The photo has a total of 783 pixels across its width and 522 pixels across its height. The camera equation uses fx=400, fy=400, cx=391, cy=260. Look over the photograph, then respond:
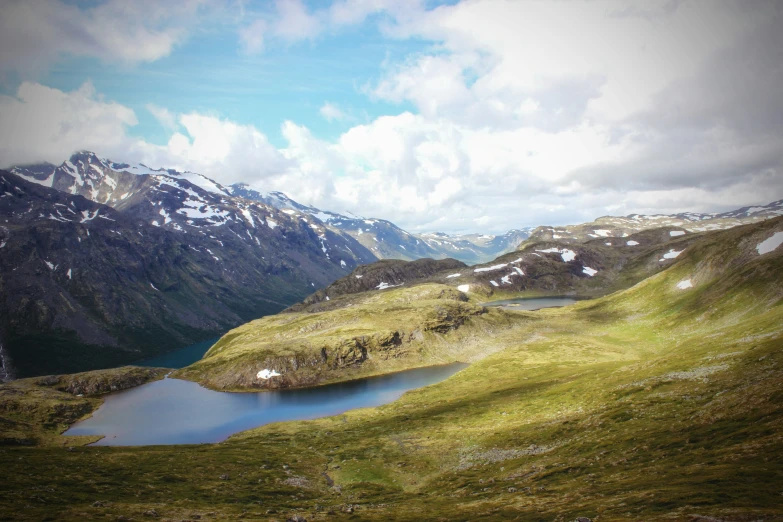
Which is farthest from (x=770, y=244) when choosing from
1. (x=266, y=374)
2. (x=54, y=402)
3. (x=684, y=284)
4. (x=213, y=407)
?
(x=54, y=402)

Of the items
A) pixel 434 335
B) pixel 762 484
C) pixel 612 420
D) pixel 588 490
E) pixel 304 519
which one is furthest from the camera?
pixel 434 335

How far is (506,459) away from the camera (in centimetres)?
5578

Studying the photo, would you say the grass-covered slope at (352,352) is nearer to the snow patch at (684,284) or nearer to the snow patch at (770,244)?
the snow patch at (684,284)

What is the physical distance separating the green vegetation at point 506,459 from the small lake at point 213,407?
1601 cm

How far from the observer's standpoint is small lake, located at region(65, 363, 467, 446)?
107 m

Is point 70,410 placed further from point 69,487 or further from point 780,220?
point 780,220

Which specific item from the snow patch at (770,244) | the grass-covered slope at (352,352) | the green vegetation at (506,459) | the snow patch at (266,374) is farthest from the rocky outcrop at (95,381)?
the snow patch at (770,244)

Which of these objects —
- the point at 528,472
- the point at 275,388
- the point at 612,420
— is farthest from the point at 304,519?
the point at 275,388

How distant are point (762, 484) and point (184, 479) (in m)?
65.8

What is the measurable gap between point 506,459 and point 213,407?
351 feet

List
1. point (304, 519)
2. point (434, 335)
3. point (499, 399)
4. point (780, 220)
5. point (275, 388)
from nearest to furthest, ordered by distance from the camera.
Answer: point (304, 519) → point (499, 399) → point (275, 388) → point (780, 220) → point (434, 335)

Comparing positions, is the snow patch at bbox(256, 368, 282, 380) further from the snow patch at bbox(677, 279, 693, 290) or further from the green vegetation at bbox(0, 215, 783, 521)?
the snow patch at bbox(677, 279, 693, 290)

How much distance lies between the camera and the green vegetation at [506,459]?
107 feet

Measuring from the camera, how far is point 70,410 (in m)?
125
